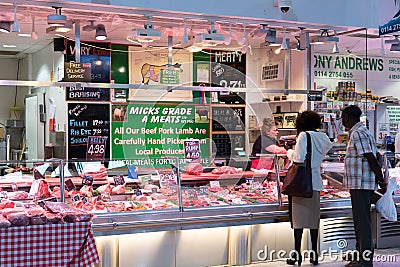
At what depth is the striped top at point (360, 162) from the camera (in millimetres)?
6098

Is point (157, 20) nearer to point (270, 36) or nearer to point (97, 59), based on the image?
point (270, 36)

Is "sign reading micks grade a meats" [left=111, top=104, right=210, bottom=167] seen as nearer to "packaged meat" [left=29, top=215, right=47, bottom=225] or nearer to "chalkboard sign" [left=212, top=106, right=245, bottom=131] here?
"chalkboard sign" [left=212, top=106, right=245, bottom=131]

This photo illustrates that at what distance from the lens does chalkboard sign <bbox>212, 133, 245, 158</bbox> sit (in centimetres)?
1097

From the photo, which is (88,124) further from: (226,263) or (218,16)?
(226,263)

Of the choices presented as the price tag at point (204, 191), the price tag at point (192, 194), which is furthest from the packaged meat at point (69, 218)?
the price tag at point (204, 191)

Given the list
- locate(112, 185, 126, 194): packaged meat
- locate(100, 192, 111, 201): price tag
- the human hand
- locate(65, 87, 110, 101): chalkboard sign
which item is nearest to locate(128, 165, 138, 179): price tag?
locate(112, 185, 126, 194): packaged meat

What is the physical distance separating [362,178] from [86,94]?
574 cm

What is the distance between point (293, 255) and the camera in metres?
6.26

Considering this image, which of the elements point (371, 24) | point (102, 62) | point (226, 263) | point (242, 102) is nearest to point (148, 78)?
point (102, 62)

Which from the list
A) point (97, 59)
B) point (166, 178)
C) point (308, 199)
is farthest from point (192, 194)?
point (97, 59)

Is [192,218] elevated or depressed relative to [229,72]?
depressed

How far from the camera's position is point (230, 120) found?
36.5 ft

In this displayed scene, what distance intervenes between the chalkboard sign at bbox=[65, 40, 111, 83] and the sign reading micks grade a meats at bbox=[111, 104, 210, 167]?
64 centimetres

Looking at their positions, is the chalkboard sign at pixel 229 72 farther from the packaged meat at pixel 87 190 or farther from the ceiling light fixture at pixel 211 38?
the packaged meat at pixel 87 190
